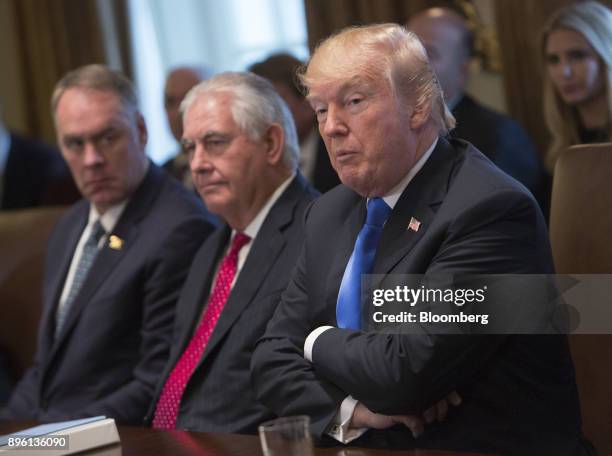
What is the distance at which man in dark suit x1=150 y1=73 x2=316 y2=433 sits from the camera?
109 inches

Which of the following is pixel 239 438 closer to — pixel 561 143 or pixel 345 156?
pixel 345 156

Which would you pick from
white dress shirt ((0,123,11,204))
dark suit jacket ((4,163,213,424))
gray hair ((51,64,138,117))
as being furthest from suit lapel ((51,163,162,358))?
white dress shirt ((0,123,11,204))

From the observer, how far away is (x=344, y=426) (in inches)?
85.3

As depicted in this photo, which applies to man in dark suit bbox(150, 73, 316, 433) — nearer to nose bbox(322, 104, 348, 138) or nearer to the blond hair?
nose bbox(322, 104, 348, 138)

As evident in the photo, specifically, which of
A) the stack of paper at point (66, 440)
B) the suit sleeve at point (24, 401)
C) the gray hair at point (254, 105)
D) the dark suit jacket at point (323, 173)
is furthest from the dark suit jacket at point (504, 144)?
the stack of paper at point (66, 440)

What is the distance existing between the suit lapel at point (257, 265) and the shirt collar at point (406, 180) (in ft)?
1.96

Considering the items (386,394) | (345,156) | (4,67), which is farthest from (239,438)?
(4,67)

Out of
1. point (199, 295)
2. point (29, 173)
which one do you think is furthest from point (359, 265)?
point (29, 173)

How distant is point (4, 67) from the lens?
702 cm

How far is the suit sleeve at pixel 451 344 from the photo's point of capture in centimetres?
202

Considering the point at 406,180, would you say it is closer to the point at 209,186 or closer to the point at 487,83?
the point at 209,186

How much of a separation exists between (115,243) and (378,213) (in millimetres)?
1340

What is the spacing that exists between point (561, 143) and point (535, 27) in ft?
2.98

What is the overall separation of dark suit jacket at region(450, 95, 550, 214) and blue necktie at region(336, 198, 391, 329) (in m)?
1.48
